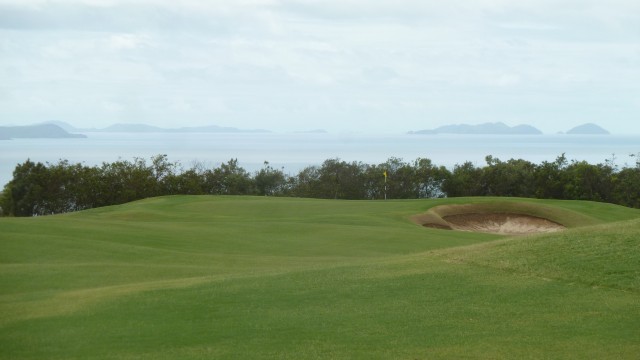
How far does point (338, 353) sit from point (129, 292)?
19.2 feet

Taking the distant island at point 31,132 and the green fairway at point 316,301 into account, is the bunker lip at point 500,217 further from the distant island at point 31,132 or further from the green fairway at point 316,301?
the distant island at point 31,132

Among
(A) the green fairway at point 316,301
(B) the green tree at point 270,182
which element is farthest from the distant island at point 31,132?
(A) the green fairway at point 316,301

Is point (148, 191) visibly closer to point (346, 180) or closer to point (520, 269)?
point (346, 180)

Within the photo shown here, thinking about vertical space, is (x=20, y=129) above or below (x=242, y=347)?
above

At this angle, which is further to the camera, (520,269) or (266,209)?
(266,209)

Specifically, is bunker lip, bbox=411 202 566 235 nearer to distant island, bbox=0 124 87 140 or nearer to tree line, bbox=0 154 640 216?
tree line, bbox=0 154 640 216

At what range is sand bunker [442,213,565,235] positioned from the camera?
37.9m

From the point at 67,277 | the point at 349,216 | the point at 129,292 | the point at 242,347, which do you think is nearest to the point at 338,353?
the point at 242,347

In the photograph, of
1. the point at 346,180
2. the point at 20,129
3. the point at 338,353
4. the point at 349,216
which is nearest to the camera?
the point at 338,353

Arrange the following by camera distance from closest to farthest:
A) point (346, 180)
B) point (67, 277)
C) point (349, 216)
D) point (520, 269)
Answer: point (520, 269) → point (67, 277) → point (349, 216) → point (346, 180)

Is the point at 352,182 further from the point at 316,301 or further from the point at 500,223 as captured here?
the point at 316,301

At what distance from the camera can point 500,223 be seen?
38.9 m

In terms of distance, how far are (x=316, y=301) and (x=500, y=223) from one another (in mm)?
27659

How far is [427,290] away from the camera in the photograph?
13445 mm
